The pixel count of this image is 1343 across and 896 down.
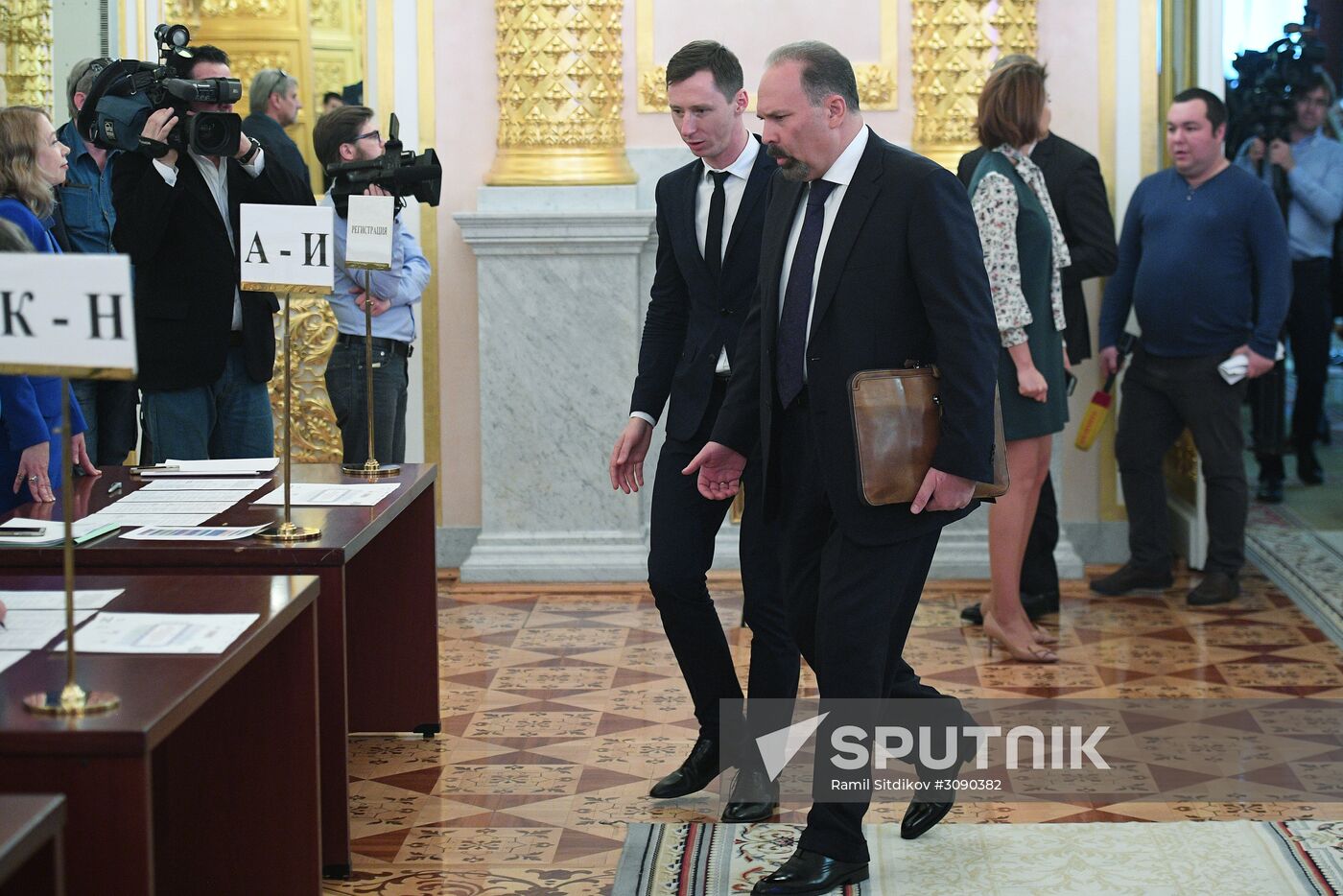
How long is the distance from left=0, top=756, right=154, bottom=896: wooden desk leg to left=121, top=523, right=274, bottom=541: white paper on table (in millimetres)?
1217

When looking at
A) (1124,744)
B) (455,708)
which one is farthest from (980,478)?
(455,708)

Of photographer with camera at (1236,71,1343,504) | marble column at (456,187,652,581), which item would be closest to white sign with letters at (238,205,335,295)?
marble column at (456,187,652,581)

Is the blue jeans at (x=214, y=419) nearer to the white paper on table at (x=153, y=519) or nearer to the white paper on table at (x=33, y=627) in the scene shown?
the white paper on table at (x=153, y=519)

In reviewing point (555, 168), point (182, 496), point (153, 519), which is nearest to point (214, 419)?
point (182, 496)

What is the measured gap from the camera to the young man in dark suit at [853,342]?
3.00 m

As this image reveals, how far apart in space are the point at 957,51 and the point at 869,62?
1.13 ft

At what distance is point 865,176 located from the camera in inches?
121

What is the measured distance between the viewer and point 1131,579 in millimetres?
6223

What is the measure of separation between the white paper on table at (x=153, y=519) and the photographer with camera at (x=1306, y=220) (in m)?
5.32

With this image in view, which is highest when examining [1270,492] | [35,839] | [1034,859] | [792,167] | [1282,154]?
[1282,154]

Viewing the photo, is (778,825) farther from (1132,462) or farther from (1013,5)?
(1013,5)

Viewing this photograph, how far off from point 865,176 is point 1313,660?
296 cm

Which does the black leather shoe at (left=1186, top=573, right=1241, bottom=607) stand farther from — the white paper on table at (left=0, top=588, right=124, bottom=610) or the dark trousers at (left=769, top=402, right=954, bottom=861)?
the white paper on table at (left=0, top=588, right=124, bottom=610)

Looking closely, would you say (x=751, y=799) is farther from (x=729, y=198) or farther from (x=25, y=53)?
(x=25, y=53)
